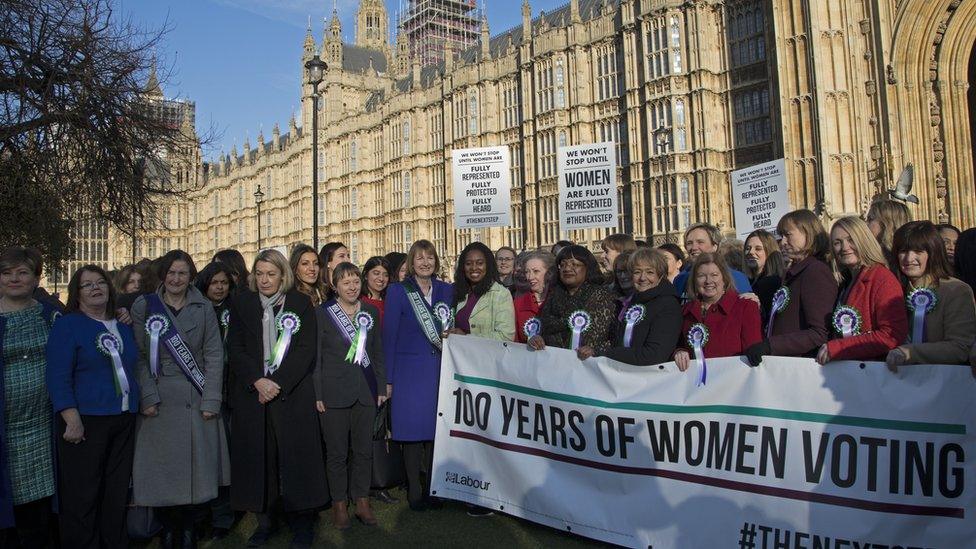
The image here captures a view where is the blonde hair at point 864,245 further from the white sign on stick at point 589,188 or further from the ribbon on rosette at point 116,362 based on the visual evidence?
the white sign on stick at point 589,188

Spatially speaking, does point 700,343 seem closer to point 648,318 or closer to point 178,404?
point 648,318

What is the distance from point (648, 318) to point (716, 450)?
1.00 meters

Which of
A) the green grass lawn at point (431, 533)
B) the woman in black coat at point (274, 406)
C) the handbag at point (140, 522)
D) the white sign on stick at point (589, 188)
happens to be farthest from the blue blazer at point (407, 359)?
the white sign on stick at point (589, 188)

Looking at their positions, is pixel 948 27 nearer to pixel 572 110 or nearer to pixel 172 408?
pixel 572 110

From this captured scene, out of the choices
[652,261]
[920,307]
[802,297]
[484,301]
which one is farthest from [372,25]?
[920,307]

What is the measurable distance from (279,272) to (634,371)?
2.77 metres

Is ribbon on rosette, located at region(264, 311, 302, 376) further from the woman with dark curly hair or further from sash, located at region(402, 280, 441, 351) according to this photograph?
the woman with dark curly hair

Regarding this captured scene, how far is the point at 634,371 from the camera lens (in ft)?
14.8

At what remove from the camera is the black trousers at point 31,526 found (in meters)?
4.48

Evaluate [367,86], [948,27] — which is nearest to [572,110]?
[948,27]

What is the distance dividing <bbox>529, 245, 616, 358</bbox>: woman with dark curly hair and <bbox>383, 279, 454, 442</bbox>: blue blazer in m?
1.07

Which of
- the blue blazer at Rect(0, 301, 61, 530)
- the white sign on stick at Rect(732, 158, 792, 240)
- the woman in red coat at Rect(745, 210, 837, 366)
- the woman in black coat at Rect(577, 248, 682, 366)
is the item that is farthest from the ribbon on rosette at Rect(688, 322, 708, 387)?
the white sign on stick at Rect(732, 158, 792, 240)

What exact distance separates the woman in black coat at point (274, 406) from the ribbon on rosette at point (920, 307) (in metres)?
4.06

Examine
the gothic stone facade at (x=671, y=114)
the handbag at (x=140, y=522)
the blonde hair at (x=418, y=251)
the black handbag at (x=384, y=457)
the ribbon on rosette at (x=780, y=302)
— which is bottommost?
the handbag at (x=140, y=522)
